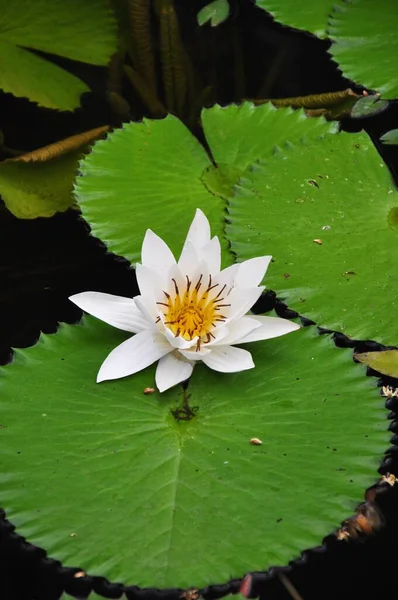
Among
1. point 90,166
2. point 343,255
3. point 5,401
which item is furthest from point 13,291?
point 343,255

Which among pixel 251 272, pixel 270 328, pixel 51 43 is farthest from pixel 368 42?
pixel 270 328

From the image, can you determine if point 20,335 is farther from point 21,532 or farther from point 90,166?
point 21,532

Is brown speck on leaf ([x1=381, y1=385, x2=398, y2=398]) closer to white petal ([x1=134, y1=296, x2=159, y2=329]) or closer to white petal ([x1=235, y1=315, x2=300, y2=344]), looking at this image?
white petal ([x1=235, y1=315, x2=300, y2=344])

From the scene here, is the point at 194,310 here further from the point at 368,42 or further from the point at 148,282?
the point at 368,42

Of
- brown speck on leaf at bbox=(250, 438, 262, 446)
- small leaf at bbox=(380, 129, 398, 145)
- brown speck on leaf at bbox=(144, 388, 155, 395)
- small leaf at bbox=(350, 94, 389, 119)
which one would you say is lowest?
brown speck on leaf at bbox=(144, 388, 155, 395)

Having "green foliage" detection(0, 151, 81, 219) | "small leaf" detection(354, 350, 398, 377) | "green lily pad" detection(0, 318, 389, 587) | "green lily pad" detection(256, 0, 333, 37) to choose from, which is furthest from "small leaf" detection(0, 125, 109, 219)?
"small leaf" detection(354, 350, 398, 377)
